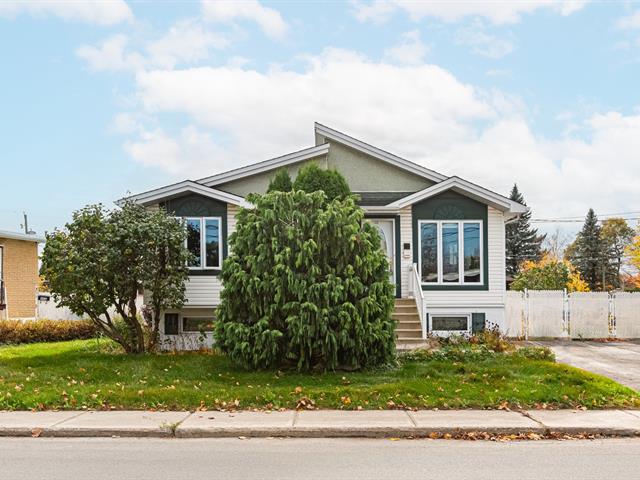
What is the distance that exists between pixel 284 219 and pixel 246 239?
0.82 meters

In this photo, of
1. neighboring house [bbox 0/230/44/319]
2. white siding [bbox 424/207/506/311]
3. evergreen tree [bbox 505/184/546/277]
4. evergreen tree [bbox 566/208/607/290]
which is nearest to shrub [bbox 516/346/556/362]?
white siding [bbox 424/207/506/311]

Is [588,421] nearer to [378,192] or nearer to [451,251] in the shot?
[451,251]

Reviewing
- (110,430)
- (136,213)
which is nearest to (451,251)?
(136,213)

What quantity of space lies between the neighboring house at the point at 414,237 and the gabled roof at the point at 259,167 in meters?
0.03

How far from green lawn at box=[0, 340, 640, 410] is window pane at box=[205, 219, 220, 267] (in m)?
3.90

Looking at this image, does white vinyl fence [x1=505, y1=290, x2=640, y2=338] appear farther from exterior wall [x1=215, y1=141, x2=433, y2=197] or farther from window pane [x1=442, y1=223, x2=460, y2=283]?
exterior wall [x1=215, y1=141, x2=433, y2=197]

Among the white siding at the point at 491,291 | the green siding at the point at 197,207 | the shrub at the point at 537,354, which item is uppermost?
the green siding at the point at 197,207

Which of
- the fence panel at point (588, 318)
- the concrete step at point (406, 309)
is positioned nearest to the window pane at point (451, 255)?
the concrete step at point (406, 309)

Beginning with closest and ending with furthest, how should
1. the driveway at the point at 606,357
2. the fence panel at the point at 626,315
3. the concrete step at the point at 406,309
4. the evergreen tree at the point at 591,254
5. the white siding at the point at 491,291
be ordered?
the driveway at the point at 606,357 < the concrete step at the point at 406,309 < the white siding at the point at 491,291 < the fence panel at the point at 626,315 < the evergreen tree at the point at 591,254

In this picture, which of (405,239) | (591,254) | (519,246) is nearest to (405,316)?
(405,239)

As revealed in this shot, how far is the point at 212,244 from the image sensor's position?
57.4ft

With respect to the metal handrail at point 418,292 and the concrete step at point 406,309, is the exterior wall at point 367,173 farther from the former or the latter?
the concrete step at point 406,309

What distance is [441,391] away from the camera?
10.5 meters

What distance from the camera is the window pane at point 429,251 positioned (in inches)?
714
